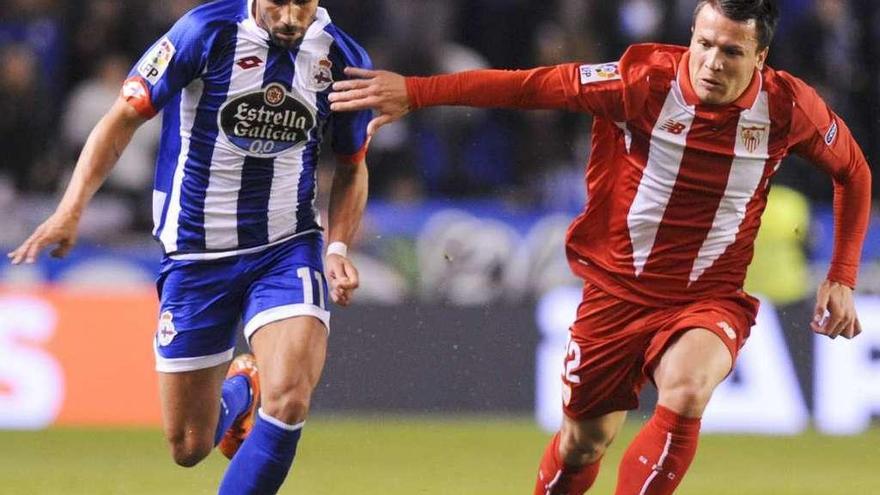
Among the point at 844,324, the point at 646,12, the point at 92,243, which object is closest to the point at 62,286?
the point at 92,243

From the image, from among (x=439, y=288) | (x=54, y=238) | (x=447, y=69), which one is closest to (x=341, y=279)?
(x=54, y=238)

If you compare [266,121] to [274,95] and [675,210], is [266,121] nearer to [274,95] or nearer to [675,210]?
[274,95]

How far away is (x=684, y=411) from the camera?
618 cm

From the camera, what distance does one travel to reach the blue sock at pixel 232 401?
24.6 feet

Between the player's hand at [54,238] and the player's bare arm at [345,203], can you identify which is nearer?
the player's hand at [54,238]

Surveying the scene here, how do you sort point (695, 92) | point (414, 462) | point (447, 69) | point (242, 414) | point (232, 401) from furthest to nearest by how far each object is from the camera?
point (447, 69), point (414, 462), point (242, 414), point (232, 401), point (695, 92)

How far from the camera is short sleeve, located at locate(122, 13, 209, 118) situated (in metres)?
6.50

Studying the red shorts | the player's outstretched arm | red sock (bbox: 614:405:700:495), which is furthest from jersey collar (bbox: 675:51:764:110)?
the player's outstretched arm

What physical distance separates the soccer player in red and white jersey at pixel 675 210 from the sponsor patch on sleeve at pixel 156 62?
0.68 m

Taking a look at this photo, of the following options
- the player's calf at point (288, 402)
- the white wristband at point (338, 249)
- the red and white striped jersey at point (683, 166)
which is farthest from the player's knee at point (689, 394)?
the white wristband at point (338, 249)

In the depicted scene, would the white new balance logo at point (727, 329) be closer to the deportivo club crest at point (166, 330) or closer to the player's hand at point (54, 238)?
the deportivo club crest at point (166, 330)

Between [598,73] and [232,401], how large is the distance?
7.24 feet

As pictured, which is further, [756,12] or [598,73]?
[598,73]

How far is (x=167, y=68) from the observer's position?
655cm
